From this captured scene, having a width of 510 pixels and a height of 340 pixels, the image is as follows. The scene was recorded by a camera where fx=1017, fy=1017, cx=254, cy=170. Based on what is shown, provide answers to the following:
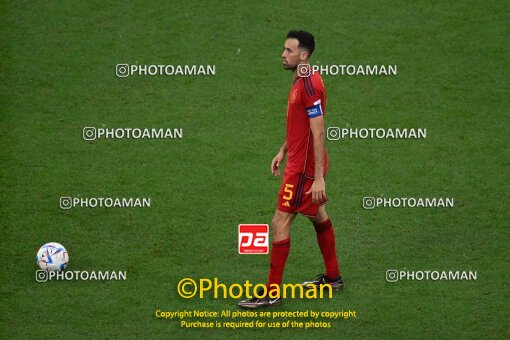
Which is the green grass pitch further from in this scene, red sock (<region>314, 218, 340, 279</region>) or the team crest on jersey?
the team crest on jersey

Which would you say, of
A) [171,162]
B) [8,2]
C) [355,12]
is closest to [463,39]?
[355,12]

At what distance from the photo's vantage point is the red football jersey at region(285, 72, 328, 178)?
8.38 meters

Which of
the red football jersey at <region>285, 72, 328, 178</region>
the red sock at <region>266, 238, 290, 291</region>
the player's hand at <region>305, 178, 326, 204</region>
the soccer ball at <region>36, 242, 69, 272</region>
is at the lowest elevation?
the red sock at <region>266, 238, 290, 291</region>

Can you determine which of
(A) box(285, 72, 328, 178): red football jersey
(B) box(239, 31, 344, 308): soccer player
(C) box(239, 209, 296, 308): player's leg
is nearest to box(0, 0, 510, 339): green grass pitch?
(C) box(239, 209, 296, 308): player's leg

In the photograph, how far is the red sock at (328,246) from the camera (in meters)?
8.88

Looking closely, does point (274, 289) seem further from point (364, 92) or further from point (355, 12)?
point (355, 12)

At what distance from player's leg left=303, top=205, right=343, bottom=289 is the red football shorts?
0.25m

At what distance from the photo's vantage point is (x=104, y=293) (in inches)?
352

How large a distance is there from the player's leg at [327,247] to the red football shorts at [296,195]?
25 cm

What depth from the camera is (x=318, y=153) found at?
8328 millimetres

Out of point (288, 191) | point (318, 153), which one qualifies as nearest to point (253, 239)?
point (288, 191)

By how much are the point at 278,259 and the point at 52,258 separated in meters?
2.06

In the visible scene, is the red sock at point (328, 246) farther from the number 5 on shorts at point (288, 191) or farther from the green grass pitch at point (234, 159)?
the number 5 on shorts at point (288, 191)

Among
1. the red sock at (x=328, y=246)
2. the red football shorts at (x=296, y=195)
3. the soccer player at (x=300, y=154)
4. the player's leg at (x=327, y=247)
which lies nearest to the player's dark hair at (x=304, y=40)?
the soccer player at (x=300, y=154)
